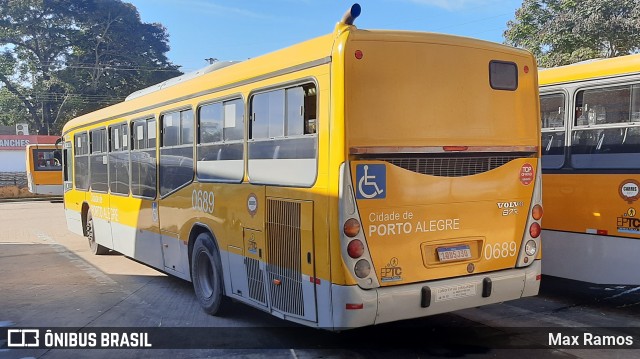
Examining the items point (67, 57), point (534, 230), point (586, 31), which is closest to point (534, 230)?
point (534, 230)

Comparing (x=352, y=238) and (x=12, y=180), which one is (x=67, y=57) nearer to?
(x=12, y=180)

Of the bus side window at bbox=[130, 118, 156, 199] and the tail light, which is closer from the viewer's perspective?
the tail light

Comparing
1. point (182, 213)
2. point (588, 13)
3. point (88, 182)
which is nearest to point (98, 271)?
point (88, 182)

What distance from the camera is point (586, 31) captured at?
20.8 meters

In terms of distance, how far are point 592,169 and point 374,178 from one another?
12.0 ft

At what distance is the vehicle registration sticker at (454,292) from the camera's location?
5.11m

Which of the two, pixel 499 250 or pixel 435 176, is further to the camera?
pixel 499 250

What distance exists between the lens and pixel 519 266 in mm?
5676

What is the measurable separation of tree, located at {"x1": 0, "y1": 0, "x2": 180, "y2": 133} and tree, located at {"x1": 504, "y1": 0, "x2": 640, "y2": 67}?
34562 millimetres

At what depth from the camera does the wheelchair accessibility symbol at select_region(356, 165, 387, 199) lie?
4.76 meters

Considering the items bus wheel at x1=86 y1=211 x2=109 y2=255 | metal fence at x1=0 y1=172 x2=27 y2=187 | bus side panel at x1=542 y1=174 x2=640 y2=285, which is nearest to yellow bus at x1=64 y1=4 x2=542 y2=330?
bus side panel at x1=542 y1=174 x2=640 y2=285

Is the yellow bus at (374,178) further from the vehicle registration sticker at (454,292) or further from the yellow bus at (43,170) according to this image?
the yellow bus at (43,170)

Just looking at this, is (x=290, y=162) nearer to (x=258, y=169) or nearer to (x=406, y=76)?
(x=258, y=169)

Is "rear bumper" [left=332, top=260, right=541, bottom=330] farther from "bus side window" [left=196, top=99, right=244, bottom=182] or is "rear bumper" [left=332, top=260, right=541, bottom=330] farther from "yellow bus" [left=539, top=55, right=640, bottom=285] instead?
"bus side window" [left=196, top=99, right=244, bottom=182]
